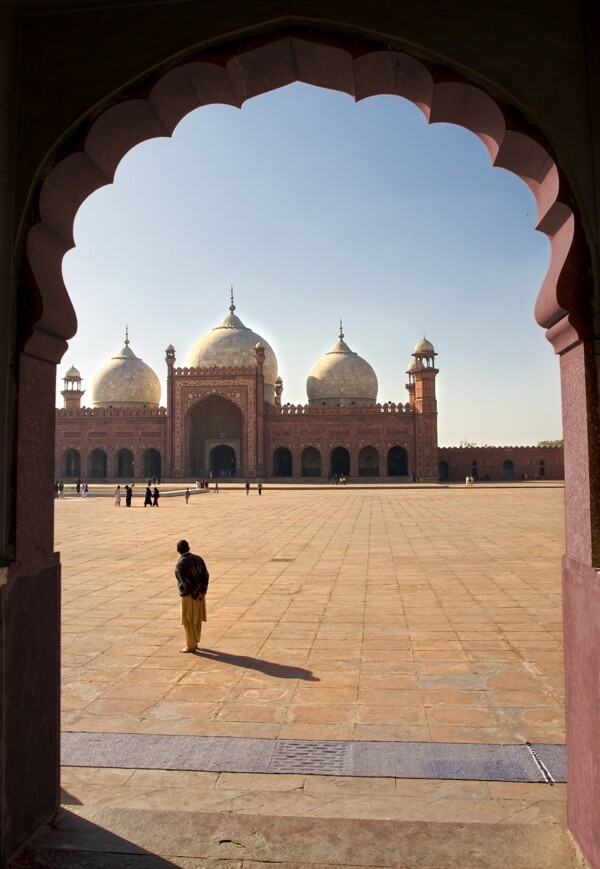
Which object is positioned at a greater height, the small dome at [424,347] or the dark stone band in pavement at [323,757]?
the small dome at [424,347]

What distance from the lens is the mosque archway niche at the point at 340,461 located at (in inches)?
1742

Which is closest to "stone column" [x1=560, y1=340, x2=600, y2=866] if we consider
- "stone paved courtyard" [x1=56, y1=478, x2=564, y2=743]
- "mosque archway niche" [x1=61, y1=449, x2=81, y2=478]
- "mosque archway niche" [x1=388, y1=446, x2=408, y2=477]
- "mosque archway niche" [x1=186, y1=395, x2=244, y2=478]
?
"stone paved courtyard" [x1=56, y1=478, x2=564, y2=743]

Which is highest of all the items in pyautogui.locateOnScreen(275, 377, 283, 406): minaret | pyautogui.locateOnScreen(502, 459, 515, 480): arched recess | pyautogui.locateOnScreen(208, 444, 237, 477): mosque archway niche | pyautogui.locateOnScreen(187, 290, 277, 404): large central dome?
pyautogui.locateOnScreen(187, 290, 277, 404): large central dome

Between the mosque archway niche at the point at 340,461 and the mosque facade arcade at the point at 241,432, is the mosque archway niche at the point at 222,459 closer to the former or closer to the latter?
the mosque facade arcade at the point at 241,432

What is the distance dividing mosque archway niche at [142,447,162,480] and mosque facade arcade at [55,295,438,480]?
6cm

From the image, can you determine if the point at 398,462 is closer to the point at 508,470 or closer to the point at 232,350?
the point at 508,470

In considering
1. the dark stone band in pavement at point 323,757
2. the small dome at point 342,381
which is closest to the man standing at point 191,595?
the dark stone band in pavement at point 323,757

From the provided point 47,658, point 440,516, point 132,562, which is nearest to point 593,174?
point 47,658

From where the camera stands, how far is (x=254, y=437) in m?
42.2

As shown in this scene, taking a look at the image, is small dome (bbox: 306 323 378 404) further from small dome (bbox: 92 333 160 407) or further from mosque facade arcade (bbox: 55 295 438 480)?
small dome (bbox: 92 333 160 407)

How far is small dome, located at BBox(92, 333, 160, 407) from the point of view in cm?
5012

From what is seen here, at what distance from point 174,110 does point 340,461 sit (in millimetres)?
41646

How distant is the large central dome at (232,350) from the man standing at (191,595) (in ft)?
133

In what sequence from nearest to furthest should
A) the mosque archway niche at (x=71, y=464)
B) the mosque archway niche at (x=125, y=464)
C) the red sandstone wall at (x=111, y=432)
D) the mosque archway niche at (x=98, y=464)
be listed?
the red sandstone wall at (x=111, y=432) → the mosque archway niche at (x=98, y=464) → the mosque archway niche at (x=125, y=464) → the mosque archway niche at (x=71, y=464)
